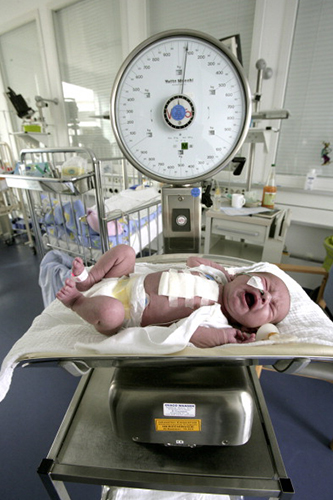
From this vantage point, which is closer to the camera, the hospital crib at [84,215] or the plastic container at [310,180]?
the hospital crib at [84,215]

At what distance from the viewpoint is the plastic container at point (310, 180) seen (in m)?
2.01

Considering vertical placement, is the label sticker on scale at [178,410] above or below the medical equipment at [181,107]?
below

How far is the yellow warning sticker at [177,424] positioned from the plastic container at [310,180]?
2.08 m

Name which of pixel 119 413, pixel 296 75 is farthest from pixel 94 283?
pixel 296 75

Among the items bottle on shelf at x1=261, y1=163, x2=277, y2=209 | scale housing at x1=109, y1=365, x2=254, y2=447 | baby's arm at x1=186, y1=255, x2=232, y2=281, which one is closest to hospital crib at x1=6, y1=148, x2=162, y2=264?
baby's arm at x1=186, y1=255, x2=232, y2=281

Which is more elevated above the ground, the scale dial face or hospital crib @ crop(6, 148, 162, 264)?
the scale dial face

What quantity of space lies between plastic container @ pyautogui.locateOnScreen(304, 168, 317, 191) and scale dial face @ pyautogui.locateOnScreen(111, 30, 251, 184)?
170 cm

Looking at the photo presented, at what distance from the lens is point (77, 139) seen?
11.1ft

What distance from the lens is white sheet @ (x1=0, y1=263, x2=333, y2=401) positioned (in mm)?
430

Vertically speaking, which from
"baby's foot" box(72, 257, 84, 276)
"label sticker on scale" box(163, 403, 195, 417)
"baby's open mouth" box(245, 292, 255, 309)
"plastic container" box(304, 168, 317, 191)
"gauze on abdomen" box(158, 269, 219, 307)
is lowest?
"label sticker on scale" box(163, 403, 195, 417)

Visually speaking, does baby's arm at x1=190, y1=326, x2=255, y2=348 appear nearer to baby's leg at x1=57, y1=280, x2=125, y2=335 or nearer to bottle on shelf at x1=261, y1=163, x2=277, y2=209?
baby's leg at x1=57, y1=280, x2=125, y2=335

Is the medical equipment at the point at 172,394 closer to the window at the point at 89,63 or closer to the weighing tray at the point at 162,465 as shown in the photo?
the weighing tray at the point at 162,465

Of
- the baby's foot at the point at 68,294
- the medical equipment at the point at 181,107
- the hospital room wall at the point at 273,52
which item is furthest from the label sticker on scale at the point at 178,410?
the hospital room wall at the point at 273,52

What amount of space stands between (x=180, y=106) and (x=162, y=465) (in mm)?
824
